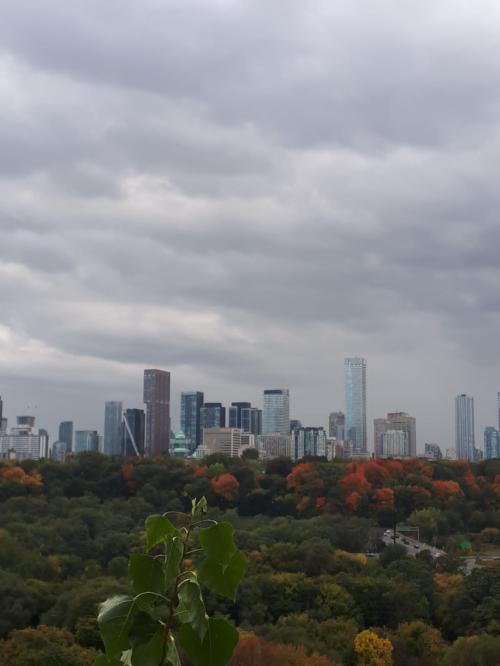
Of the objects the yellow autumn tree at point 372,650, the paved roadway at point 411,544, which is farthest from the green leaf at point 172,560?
the paved roadway at point 411,544

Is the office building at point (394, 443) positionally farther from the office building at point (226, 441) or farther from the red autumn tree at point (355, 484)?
the red autumn tree at point (355, 484)

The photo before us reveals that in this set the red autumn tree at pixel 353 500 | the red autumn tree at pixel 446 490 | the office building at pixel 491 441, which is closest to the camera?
the red autumn tree at pixel 353 500

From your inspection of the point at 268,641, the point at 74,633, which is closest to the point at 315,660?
the point at 268,641

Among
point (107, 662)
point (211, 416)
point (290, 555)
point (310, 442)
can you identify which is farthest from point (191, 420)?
point (107, 662)

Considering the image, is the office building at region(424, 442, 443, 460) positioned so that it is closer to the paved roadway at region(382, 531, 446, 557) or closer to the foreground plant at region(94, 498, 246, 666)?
the paved roadway at region(382, 531, 446, 557)

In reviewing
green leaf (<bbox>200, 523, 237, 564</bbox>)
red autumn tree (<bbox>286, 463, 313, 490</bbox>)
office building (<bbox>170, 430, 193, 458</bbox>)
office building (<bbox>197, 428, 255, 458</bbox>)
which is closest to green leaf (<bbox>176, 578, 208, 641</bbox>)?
green leaf (<bbox>200, 523, 237, 564</bbox>)

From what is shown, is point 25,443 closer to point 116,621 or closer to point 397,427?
point 397,427
